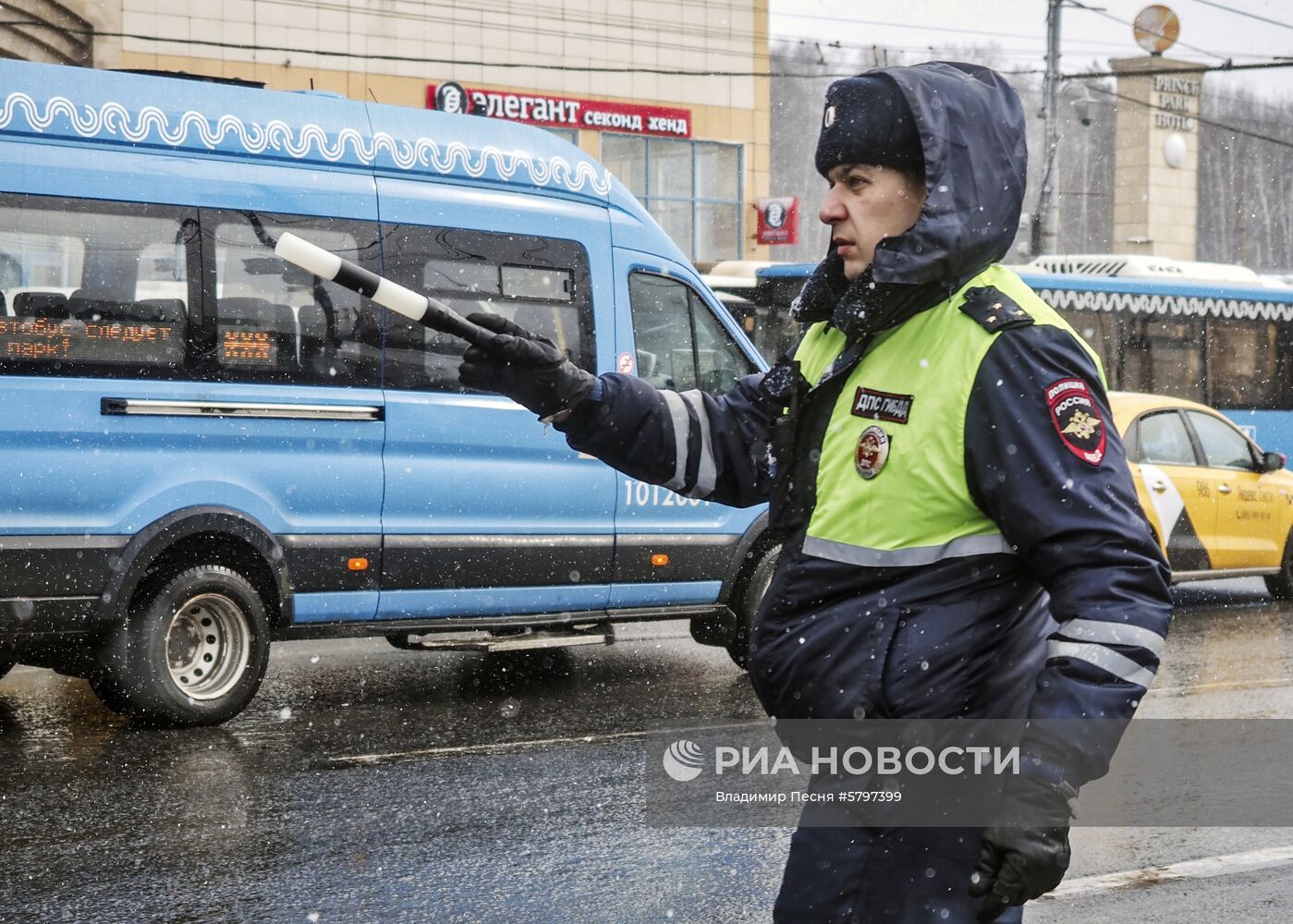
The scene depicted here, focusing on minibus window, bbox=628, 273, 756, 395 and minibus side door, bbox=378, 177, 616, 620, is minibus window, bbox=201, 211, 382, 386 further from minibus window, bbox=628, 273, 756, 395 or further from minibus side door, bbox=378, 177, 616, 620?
minibus window, bbox=628, 273, 756, 395

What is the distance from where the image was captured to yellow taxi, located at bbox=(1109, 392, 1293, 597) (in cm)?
1219

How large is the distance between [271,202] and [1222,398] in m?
16.4

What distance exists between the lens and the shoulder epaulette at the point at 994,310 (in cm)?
252

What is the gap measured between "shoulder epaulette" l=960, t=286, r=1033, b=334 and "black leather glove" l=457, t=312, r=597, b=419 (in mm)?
652

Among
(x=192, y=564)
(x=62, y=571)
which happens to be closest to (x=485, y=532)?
(x=192, y=564)

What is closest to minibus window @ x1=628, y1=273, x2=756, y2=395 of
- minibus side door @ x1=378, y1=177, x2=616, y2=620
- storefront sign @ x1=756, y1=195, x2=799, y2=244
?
minibus side door @ x1=378, y1=177, x2=616, y2=620

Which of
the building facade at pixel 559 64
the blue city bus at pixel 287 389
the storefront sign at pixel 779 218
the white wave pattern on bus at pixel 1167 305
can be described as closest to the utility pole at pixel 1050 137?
the white wave pattern on bus at pixel 1167 305

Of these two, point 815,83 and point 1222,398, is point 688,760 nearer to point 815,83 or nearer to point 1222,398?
point 1222,398

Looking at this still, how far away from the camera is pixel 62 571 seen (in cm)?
727

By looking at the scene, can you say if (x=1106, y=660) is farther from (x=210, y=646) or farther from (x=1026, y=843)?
(x=210, y=646)

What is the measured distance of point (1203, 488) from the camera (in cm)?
1254

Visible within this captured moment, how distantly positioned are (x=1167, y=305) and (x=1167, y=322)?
8.4 inches

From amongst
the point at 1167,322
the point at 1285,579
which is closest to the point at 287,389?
the point at 1285,579

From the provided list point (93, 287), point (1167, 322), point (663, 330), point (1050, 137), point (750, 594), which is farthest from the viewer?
point (1050, 137)
